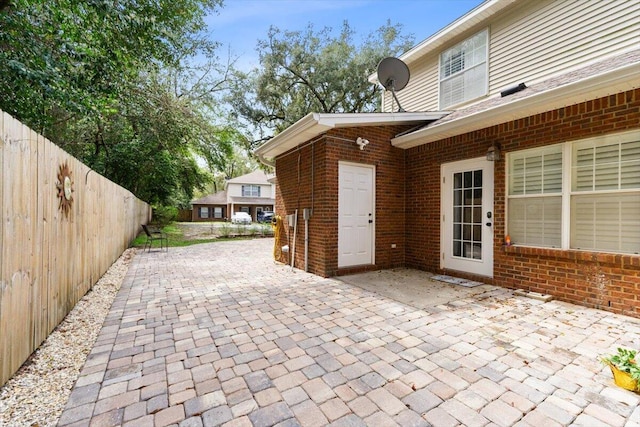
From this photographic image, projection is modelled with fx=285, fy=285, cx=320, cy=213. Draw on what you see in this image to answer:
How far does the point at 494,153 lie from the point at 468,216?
123cm

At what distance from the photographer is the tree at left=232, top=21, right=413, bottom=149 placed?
48.6 feet

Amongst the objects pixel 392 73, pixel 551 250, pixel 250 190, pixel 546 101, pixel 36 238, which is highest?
pixel 392 73

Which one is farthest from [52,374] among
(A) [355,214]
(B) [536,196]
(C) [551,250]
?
(B) [536,196]

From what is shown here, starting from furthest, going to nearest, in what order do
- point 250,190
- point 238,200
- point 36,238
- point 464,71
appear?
point 250,190 → point 238,200 → point 464,71 → point 36,238

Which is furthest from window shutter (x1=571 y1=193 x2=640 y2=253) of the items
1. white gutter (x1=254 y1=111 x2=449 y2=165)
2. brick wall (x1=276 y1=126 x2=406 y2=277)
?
white gutter (x1=254 y1=111 x2=449 y2=165)

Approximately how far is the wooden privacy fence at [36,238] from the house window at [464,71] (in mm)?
7922

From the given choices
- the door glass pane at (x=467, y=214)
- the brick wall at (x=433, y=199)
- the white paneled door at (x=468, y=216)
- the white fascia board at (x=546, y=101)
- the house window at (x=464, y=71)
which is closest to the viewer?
the white fascia board at (x=546, y=101)

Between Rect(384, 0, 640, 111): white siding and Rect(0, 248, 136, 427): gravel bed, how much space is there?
8256 mm

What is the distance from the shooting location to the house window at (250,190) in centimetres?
3325

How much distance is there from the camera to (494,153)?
15.5ft

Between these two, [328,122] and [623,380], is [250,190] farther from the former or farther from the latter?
[623,380]

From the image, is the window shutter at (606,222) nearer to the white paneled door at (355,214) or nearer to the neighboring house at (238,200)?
the white paneled door at (355,214)

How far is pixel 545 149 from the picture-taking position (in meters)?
4.29

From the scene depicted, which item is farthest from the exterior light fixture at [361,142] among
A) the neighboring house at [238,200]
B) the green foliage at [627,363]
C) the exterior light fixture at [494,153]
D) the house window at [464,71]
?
the neighboring house at [238,200]
